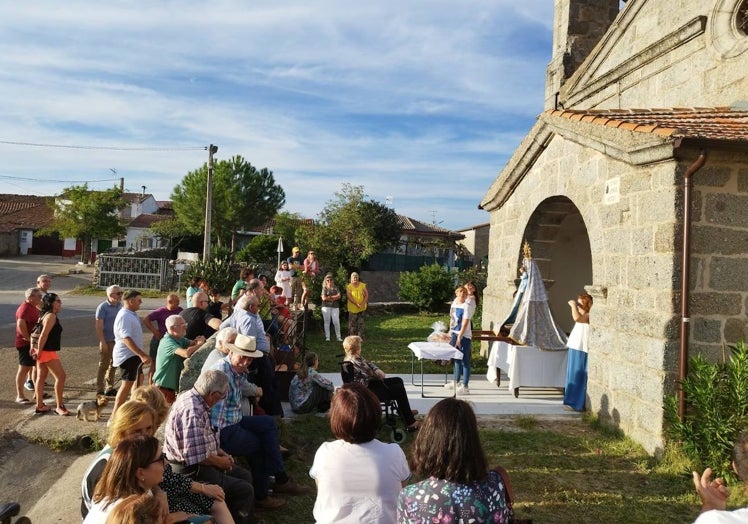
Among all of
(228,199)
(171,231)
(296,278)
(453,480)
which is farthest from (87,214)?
(453,480)

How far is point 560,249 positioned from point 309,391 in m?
5.74

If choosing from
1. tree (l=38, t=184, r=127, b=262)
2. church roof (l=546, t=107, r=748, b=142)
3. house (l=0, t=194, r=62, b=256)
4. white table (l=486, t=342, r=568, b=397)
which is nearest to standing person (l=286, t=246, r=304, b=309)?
white table (l=486, t=342, r=568, b=397)

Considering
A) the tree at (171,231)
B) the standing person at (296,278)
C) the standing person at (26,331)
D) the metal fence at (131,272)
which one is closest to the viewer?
the standing person at (26,331)

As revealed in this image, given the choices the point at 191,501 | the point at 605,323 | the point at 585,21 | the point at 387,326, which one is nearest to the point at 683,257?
the point at 605,323

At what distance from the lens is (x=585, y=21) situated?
13.6 meters

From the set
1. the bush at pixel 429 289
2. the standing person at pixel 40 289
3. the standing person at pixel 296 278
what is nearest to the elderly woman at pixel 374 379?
the standing person at pixel 40 289

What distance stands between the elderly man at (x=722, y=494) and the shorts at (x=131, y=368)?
18.7 feet

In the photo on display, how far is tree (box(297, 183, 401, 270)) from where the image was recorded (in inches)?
1062

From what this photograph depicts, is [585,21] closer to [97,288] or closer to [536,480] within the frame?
[536,480]

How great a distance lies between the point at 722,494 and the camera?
3.03 m

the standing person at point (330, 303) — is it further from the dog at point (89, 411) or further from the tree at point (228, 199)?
the tree at point (228, 199)

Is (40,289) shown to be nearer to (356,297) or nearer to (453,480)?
(356,297)

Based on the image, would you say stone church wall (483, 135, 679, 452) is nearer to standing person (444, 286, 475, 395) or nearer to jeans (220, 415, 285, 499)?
standing person (444, 286, 475, 395)

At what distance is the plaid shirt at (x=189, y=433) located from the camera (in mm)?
3859
